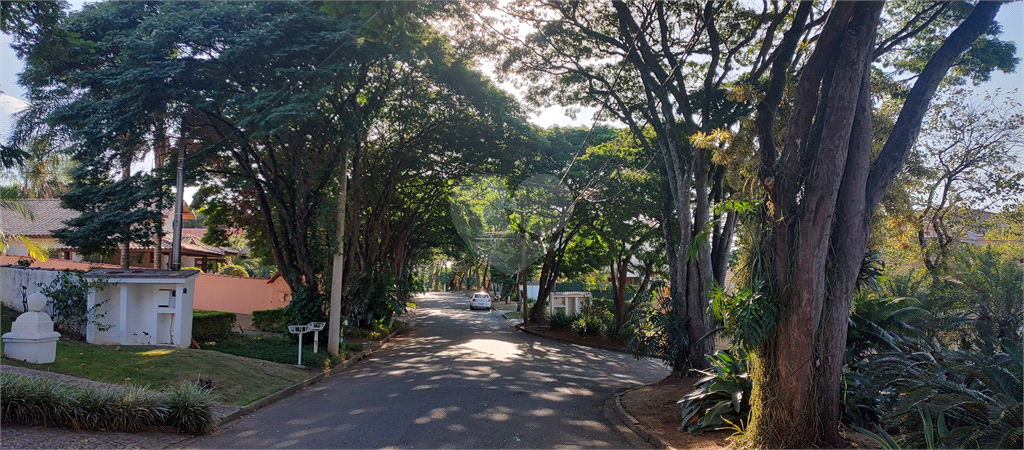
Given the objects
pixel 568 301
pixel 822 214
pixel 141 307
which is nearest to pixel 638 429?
pixel 822 214

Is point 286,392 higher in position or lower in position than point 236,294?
lower

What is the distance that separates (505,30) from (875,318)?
917 cm

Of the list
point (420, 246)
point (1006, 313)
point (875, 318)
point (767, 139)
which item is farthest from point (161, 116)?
point (420, 246)

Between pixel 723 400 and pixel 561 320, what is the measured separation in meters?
21.7

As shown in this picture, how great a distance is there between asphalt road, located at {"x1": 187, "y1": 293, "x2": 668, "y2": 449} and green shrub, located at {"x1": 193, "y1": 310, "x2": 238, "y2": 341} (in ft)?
13.2

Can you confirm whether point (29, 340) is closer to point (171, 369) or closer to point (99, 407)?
point (171, 369)

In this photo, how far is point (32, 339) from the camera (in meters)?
9.87

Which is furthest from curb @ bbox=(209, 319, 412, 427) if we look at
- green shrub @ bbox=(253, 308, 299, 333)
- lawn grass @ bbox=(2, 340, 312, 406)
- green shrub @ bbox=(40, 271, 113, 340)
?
green shrub @ bbox=(253, 308, 299, 333)

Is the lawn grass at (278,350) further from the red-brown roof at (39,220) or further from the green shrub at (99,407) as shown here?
the red-brown roof at (39,220)

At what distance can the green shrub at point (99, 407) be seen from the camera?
741 cm

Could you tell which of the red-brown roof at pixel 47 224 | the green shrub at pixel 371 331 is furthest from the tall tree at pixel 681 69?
the red-brown roof at pixel 47 224

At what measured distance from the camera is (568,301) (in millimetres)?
33250

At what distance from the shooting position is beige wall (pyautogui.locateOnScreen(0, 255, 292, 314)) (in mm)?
27656

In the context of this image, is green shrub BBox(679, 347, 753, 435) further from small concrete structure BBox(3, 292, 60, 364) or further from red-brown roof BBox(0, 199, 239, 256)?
red-brown roof BBox(0, 199, 239, 256)
